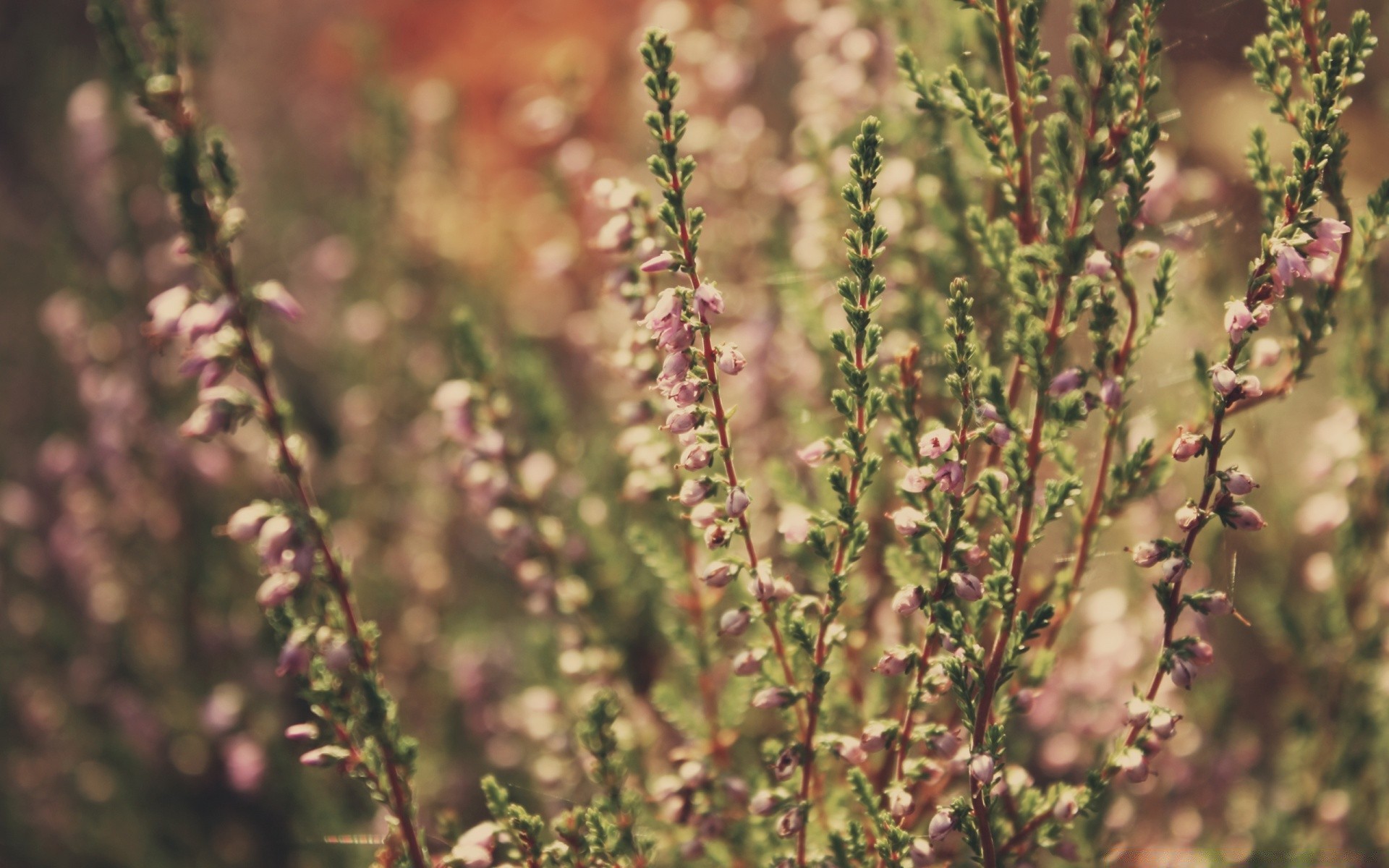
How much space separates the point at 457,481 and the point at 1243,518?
1.37 meters

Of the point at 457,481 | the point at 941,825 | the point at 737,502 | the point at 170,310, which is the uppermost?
the point at 457,481

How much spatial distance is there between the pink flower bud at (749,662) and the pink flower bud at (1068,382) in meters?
0.39

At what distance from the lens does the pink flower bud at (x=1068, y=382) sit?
1036mm

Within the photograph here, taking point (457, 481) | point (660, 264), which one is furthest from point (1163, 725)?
point (457, 481)

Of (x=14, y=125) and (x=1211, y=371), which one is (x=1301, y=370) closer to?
(x=1211, y=371)

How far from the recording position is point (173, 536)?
7.40 feet

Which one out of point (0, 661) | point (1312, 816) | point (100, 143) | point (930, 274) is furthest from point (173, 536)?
point (1312, 816)

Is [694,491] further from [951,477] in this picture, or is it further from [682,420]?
[951,477]

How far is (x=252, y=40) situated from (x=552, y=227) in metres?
2.12

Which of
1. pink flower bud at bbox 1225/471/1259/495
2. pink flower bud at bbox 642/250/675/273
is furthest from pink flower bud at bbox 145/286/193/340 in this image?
pink flower bud at bbox 1225/471/1259/495

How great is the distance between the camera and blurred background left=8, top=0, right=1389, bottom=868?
1.70 m

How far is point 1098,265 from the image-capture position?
103cm

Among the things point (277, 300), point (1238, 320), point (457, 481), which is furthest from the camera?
point (457, 481)

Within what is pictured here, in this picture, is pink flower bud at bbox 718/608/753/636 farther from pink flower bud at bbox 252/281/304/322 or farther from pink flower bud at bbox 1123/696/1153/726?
pink flower bud at bbox 252/281/304/322
